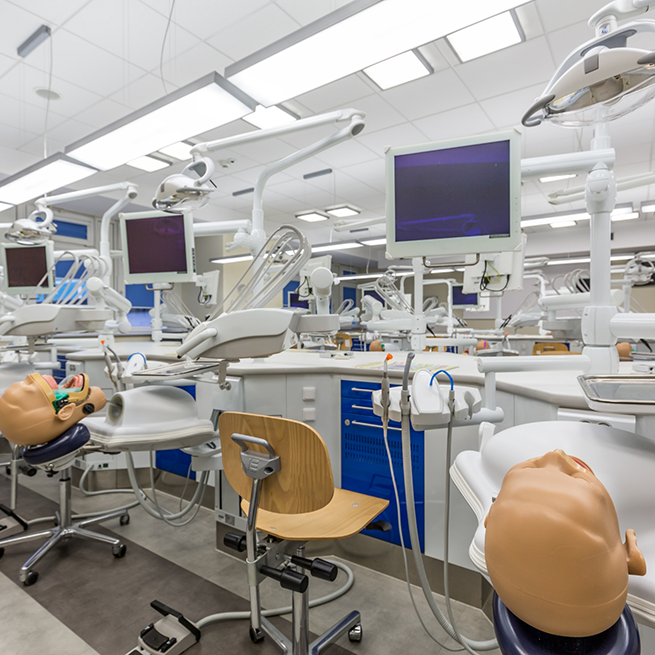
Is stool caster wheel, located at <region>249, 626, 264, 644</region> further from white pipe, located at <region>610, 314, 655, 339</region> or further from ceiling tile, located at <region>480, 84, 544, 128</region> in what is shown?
ceiling tile, located at <region>480, 84, 544, 128</region>

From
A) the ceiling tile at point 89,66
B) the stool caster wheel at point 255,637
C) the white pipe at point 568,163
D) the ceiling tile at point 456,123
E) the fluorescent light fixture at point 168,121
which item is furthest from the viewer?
the ceiling tile at point 456,123

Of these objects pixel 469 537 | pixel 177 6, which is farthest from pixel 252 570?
pixel 177 6

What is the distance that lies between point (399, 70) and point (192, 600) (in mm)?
3871

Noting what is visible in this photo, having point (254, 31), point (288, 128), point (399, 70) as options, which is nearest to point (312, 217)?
point (399, 70)

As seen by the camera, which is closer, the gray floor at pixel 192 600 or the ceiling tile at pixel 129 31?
the gray floor at pixel 192 600

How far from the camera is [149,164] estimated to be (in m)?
5.54

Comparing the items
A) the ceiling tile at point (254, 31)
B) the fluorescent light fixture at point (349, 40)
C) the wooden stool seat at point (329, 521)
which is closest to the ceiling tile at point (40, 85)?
the ceiling tile at point (254, 31)

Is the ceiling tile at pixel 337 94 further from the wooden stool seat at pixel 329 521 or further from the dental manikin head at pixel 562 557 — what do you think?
the dental manikin head at pixel 562 557

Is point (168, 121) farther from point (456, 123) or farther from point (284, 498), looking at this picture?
→ point (456, 123)

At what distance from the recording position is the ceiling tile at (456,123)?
4418 millimetres

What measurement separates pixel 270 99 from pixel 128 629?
2.82 meters

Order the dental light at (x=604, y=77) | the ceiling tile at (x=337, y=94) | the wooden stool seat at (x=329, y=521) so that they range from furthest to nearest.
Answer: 1. the ceiling tile at (x=337, y=94)
2. the wooden stool seat at (x=329, y=521)
3. the dental light at (x=604, y=77)

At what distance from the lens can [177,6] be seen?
2.87m

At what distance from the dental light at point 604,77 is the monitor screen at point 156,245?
216 centimetres
